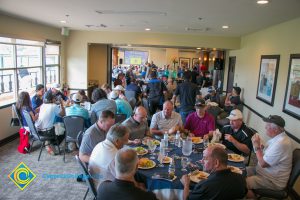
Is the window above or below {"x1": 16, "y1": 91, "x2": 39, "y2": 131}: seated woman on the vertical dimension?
above

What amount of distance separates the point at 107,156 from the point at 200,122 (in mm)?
2008

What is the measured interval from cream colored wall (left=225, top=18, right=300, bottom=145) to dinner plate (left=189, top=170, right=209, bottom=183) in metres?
2.30

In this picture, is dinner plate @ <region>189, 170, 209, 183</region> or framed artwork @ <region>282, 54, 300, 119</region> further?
framed artwork @ <region>282, 54, 300, 119</region>

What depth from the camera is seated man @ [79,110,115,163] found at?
10.2 feet

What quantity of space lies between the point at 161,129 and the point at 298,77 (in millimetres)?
2395

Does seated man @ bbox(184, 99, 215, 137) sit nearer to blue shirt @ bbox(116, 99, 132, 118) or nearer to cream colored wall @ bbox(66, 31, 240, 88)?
blue shirt @ bbox(116, 99, 132, 118)

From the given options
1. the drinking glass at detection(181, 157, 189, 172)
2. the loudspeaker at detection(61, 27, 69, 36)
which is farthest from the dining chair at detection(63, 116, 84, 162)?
the loudspeaker at detection(61, 27, 69, 36)

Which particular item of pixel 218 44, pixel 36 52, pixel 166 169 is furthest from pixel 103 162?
pixel 218 44

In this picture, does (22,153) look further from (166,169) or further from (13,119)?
(166,169)

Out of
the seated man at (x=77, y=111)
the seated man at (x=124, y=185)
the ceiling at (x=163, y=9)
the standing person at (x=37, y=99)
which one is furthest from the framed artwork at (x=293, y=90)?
the standing person at (x=37, y=99)

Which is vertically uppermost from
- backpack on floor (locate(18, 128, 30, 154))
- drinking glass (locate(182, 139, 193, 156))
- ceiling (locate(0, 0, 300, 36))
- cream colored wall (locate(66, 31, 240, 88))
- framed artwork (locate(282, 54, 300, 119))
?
ceiling (locate(0, 0, 300, 36))

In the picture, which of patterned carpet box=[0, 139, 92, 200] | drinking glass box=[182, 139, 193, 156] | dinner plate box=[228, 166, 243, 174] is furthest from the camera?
patterned carpet box=[0, 139, 92, 200]

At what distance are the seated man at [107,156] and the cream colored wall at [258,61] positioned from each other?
9.77 ft

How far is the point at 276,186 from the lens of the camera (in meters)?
3.02
